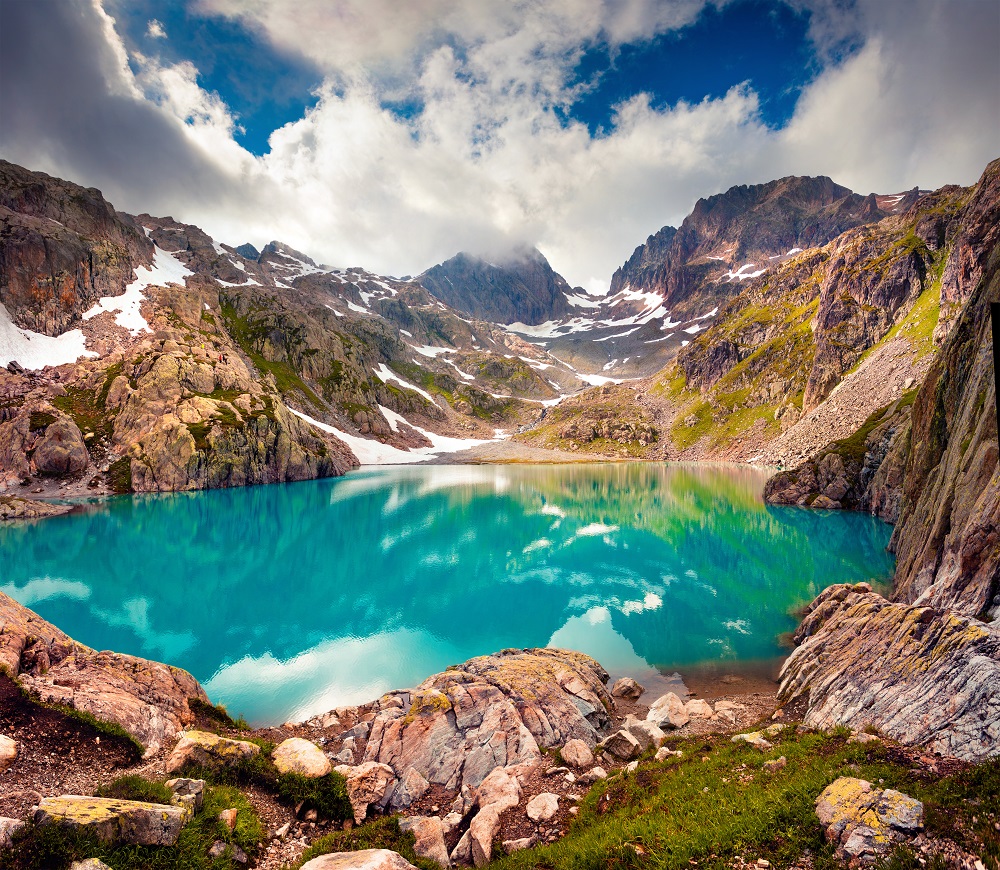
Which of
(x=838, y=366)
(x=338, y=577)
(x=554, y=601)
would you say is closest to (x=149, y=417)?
(x=338, y=577)

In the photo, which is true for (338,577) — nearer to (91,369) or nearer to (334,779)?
(334,779)

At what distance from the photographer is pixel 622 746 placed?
51.5 feet

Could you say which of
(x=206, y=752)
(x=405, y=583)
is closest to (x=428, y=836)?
(x=206, y=752)

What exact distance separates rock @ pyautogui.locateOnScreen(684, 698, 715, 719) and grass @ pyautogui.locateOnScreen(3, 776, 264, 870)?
1771 centimetres

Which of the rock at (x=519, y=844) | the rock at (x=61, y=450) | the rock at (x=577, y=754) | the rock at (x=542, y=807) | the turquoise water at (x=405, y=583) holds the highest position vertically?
the rock at (x=61, y=450)

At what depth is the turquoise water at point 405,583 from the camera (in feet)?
94.3

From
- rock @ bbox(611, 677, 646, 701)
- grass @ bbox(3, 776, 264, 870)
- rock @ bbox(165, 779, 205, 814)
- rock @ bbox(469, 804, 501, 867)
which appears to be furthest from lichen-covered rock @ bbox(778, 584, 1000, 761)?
rock @ bbox(165, 779, 205, 814)

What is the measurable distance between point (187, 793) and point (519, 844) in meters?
7.74

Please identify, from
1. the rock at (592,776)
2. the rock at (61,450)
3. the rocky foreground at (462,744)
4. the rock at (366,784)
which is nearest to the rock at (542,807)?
the rocky foreground at (462,744)

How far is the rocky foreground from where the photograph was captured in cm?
852

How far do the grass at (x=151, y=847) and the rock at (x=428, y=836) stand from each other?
3625mm

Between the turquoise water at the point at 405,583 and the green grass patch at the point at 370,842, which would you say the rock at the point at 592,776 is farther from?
the turquoise water at the point at 405,583

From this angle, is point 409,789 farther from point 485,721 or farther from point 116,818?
point 116,818

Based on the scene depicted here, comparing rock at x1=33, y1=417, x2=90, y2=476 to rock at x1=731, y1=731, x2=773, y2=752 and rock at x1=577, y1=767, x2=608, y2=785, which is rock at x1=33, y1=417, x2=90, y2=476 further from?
rock at x1=731, y1=731, x2=773, y2=752
